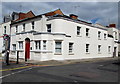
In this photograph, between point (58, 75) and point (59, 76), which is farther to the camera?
point (58, 75)

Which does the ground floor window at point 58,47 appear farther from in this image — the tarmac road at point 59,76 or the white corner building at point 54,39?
the tarmac road at point 59,76

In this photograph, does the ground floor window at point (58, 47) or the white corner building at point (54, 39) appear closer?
the white corner building at point (54, 39)

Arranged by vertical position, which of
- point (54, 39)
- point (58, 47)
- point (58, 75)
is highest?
point (54, 39)

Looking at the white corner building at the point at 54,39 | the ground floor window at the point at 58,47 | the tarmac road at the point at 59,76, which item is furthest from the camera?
the ground floor window at the point at 58,47

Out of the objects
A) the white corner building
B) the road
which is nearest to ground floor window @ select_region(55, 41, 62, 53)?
the white corner building

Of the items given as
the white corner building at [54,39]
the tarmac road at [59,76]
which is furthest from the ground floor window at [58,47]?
the tarmac road at [59,76]

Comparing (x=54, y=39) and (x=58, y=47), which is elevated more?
(x=54, y=39)

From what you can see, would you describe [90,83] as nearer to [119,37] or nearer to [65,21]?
[65,21]

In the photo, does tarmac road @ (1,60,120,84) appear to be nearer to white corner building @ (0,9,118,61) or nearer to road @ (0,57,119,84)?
road @ (0,57,119,84)

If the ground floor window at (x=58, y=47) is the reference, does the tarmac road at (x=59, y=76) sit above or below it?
below

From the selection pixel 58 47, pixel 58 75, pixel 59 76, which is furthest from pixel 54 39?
pixel 59 76

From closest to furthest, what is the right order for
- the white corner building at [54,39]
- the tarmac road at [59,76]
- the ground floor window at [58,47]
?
the tarmac road at [59,76] → the white corner building at [54,39] → the ground floor window at [58,47]

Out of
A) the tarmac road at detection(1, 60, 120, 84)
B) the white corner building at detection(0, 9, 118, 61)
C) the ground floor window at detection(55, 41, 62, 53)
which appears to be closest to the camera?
the tarmac road at detection(1, 60, 120, 84)

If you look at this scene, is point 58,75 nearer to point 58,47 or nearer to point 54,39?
point 58,47
